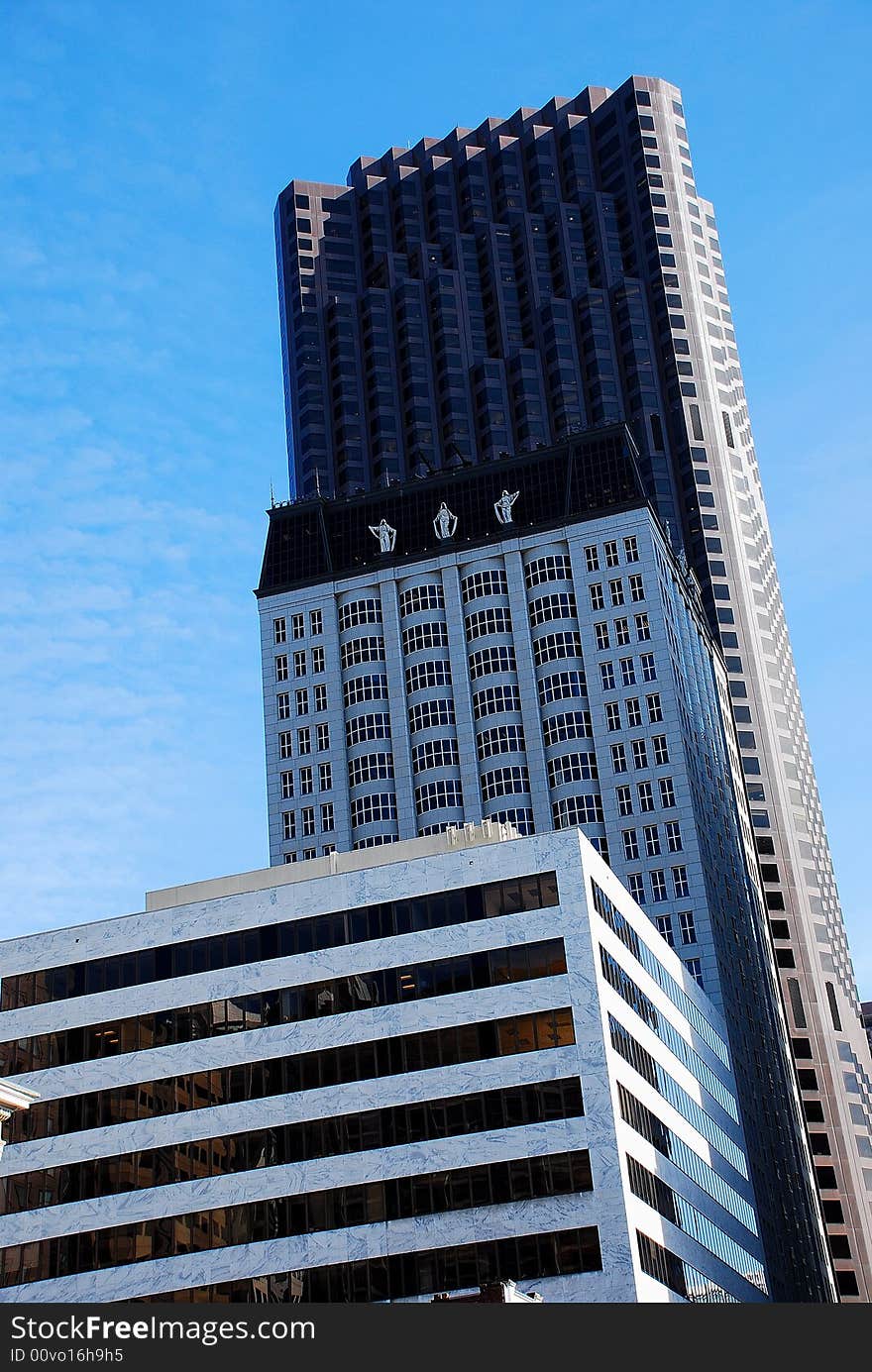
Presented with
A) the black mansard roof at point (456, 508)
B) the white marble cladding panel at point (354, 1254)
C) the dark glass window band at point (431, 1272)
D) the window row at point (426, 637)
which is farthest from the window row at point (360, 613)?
the dark glass window band at point (431, 1272)

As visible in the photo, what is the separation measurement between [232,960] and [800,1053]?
109m

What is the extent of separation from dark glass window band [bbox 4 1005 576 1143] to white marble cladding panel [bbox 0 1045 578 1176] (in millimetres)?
415

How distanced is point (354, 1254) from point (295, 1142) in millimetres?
6921

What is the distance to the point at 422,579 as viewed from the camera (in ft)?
568

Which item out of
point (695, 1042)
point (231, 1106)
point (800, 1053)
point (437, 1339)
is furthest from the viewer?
point (800, 1053)

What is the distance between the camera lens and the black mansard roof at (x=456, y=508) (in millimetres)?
170250

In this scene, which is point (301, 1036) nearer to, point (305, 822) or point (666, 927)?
point (666, 927)

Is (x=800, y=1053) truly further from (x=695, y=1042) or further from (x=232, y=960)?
(x=232, y=960)

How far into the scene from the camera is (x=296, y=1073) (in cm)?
9244

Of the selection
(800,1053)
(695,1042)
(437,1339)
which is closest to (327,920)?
(695,1042)

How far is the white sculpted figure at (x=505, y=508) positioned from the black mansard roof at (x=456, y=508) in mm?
670

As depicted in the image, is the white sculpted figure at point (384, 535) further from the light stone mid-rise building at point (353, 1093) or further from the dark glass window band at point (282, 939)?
the dark glass window band at point (282, 939)

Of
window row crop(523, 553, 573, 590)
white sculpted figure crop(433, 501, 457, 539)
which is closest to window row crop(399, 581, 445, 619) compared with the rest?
white sculpted figure crop(433, 501, 457, 539)

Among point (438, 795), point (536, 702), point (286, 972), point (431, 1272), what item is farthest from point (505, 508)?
point (431, 1272)
